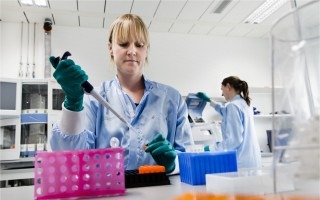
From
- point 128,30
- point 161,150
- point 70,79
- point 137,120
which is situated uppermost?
point 128,30

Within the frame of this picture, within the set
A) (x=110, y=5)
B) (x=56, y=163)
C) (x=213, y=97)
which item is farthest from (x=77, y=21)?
(x=56, y=163)

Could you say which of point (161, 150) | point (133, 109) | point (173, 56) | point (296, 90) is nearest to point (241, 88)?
point (173, 56)

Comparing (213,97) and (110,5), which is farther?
(213,97)

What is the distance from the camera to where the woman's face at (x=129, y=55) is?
116 centimetres

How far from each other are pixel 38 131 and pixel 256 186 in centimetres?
284

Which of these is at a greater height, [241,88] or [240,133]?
[241,88]

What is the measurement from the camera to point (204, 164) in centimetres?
73

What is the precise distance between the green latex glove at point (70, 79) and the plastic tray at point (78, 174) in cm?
26

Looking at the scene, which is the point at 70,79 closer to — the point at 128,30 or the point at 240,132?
the point at 128,30

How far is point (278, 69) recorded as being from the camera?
518 mm

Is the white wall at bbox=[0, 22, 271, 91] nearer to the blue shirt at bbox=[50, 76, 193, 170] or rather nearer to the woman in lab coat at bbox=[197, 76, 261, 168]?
the woman in lab coat at bbox=[197, 76, 261, 168]

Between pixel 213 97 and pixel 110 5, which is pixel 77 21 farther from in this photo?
pixel 213 97

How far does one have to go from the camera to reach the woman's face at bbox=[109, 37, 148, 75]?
1163 mm

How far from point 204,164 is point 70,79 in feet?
1.45
